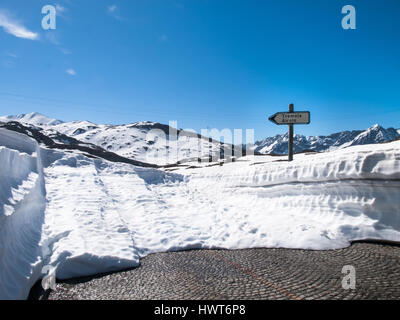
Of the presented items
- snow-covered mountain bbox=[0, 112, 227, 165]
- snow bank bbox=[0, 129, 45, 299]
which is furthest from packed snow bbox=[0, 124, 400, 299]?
snow-covered mountain bbox=[0, 112, 227, 165]

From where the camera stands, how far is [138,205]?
1131cm

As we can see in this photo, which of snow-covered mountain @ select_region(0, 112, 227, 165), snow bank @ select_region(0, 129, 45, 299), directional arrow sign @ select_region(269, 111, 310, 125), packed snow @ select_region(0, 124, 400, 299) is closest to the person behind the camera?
snow bank @ select_region(0, 129, 45, 299)

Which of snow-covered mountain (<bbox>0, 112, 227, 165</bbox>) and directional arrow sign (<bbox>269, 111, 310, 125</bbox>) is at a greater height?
snow-covered mountain (<bbox>0, 112, 227, 165</bbox>)

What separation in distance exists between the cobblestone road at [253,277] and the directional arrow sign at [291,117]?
6.89m

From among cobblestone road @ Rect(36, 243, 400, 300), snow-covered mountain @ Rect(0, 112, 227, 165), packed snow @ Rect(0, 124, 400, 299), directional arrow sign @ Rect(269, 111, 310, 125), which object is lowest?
cobblestone road @ Rect(36, 243, 400, 300)

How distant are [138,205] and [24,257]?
641 centimetres

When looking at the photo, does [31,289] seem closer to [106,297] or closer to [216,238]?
[106,297]

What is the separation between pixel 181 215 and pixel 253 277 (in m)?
5.68

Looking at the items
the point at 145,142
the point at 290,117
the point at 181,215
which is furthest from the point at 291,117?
the point at 145,142

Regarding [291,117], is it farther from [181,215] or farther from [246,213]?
[181,215]

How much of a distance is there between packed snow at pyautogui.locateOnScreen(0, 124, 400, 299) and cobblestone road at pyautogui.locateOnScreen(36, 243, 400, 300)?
1.89ft

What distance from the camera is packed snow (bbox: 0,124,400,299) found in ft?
18.1

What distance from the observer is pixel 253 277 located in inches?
195

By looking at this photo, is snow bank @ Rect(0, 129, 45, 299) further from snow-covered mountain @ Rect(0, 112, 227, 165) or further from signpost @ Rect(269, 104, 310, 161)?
snow-covered mountain @ Rect(0, 112, 227, 165)
